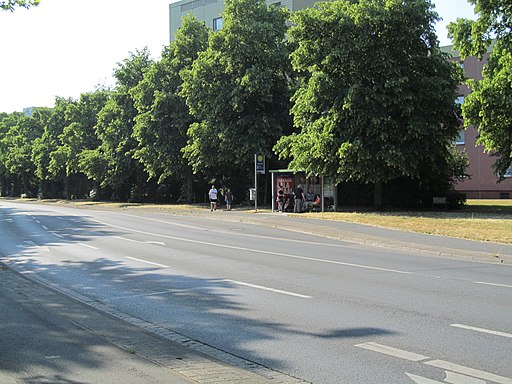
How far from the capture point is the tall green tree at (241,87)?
3788 centimetres

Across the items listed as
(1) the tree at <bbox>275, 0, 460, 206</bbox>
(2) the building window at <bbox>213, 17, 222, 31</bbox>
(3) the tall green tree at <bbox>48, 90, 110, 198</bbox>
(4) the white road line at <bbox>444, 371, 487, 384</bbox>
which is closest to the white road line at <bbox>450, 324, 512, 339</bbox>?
(4) the white road line at <bbox>444, 371, 487, 384</bbox>

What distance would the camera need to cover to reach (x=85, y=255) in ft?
52.1

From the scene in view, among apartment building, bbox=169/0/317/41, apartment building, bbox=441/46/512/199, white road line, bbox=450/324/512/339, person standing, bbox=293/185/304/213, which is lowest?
white road line, bbox=450/324/512/339

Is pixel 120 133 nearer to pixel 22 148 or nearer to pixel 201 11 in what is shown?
pixel 201 11

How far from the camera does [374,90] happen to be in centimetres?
2977

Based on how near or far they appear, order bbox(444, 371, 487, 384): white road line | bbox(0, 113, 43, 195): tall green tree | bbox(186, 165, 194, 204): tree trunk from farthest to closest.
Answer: bbox(0, 113, 43, 195): tall green tree → bbox(186, 165, 194, 204): tree trunk → bbox(444, 371, 487, 384): white road line

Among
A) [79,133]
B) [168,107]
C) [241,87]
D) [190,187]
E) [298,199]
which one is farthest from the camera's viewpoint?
[79,133]

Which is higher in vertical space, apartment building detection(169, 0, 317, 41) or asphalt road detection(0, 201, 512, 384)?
apartment building detection(169, 0, 317, 41)

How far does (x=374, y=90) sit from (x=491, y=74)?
5.64 metres

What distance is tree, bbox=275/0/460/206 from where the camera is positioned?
96.3ft

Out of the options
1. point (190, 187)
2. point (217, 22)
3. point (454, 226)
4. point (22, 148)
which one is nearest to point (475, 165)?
point (190, 187)

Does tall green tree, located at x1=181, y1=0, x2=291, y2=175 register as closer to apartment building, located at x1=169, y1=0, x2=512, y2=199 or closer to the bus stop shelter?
the bus stop shelter

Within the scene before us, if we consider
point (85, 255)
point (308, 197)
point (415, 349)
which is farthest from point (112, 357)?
point (308, 197)

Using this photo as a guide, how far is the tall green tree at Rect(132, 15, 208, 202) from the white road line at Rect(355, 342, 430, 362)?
132ft
